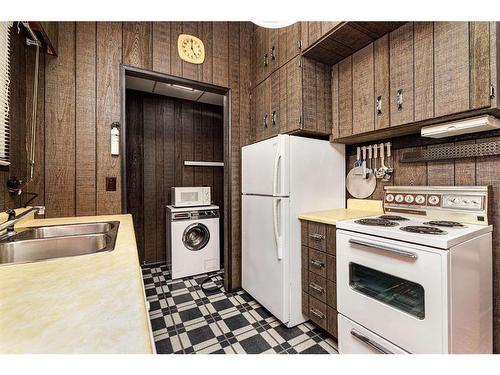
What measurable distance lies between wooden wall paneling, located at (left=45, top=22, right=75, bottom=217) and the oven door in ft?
6.98

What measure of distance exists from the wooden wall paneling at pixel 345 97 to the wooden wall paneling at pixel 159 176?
2522 mm

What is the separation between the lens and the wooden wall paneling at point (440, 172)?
159 centimetres

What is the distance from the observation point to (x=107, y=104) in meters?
2.00

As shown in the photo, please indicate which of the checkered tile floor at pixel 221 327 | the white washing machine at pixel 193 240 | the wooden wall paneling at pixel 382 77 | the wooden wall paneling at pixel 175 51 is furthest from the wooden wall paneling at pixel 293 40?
the checkered tile floor at pixel 221 327

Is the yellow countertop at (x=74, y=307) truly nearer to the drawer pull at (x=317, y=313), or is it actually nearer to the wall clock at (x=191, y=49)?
the drawer pull at (x=317, y=313)

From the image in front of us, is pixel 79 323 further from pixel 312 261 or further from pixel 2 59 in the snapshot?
pixel 2 59

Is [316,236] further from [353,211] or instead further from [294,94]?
[294,94]

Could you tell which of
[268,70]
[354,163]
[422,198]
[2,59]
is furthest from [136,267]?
[268,70]

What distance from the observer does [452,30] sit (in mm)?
1280

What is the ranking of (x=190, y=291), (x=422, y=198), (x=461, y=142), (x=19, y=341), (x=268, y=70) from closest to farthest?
1. (x=19, y=341)
2. (x=461, y=142)
3. (x=422, y=198)
4. (x=268, y=70)
5. (x=190, y=291)

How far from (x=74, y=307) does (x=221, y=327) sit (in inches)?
64.6

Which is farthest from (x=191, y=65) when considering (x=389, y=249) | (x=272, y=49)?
(x=389, y=249)

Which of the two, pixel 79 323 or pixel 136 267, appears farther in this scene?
pixel 136 267

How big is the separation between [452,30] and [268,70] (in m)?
1.43
